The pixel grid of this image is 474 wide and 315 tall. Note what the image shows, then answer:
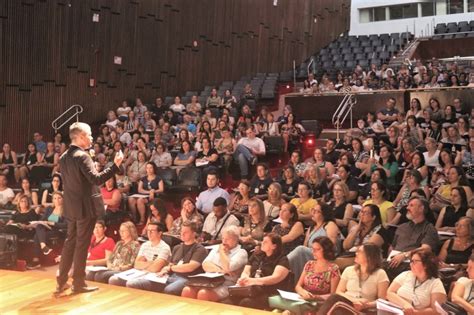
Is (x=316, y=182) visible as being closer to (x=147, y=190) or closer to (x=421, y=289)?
(x=147, y=190)

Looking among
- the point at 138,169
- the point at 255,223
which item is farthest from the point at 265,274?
the point at 138,169

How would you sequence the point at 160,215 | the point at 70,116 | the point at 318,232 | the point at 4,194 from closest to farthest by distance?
the point at 318,232 → the point at 160,215 → the point at 4,194 → the point at 70,116

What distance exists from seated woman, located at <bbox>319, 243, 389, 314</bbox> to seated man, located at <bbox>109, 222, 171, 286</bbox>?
1376 millimetres

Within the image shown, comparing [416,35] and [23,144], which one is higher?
[416,35]

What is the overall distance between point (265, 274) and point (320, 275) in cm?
39

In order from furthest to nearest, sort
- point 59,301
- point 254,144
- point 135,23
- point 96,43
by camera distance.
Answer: point 135,23, point 96,43, point 254,144, point 59,301

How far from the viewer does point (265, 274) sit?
12.2 ft

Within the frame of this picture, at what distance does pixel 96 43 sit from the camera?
30.3ft

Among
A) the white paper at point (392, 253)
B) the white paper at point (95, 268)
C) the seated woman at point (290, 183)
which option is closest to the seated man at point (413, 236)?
the white paper at point (392, 253)

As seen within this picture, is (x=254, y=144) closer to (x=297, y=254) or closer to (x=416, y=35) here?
(x=297, y=254)

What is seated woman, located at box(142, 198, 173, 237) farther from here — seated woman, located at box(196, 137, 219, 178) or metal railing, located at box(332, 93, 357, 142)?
metal railing, located at box(332, 93, 357, 142)

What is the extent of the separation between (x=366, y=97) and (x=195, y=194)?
337 cm

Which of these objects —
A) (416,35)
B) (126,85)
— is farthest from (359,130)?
(416,35)

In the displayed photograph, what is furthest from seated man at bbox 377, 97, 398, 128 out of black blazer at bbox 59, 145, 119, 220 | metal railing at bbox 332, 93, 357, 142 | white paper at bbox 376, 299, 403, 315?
black blazer at bbox 59, 145, 119, 220
